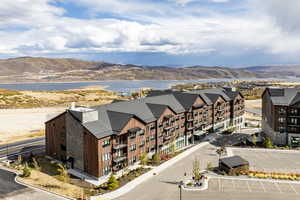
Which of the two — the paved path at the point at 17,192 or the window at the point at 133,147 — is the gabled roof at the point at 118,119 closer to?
the window at the point at 133,147

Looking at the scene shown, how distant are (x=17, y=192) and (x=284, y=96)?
69.7 metres

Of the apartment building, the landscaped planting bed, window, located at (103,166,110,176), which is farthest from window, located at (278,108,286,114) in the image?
window, located at (103,166,110,176)

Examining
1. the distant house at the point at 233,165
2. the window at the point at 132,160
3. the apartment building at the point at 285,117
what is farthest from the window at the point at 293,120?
the window at the point at 132,160

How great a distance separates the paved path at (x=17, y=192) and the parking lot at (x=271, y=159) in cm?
4127

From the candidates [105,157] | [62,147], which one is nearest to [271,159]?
[105,157]

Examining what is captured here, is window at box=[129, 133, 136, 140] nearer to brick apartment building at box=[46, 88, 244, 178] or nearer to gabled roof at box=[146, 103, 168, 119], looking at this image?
brick apartment building at box=[46, 88, 244, 178]

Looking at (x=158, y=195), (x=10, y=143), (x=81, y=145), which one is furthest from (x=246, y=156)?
(x=10, y=143)

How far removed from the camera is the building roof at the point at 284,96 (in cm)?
6944

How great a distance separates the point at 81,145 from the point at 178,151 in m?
27.3

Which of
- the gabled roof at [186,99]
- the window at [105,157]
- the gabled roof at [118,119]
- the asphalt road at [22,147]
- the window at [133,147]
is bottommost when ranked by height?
the asphalt road at [22,147]

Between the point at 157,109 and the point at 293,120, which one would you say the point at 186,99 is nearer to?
the point at 157,109

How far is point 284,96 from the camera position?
236ft

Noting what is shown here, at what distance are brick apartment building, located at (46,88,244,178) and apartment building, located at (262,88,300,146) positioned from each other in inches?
769

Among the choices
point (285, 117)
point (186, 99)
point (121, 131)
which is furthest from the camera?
point (186, 99)
